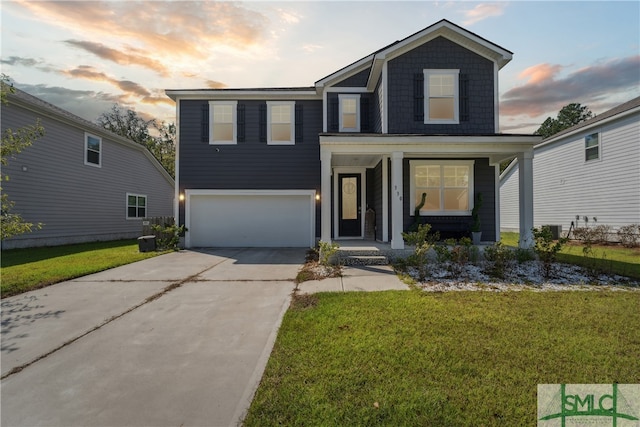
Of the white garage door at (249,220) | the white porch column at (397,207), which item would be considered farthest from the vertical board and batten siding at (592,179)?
the white garage door at (249,220)

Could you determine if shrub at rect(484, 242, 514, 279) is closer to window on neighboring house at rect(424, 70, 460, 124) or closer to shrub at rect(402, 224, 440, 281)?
shrub at rect(402, 224, 440, 281)

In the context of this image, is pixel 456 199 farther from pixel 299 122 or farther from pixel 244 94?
pixel 244 94

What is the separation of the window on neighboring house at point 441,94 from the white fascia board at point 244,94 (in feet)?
13.5

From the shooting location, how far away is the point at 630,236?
37.2ft

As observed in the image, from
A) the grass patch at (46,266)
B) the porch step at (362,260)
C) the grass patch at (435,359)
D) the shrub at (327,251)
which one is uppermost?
the shrub at (327,251)

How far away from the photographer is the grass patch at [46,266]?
5.79 meters

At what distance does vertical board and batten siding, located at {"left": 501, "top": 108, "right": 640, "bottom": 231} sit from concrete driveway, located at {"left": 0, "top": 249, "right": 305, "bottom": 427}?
14.4m

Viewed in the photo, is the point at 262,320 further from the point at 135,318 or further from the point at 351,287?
the point at 351,287

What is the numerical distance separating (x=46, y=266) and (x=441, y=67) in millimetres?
12536

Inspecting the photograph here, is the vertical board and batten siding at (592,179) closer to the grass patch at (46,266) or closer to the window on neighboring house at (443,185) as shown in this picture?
the window on neighboring house at (443,185)

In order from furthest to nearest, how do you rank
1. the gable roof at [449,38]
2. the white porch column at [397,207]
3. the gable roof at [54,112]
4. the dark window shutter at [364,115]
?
the dark window shutter at [364,115] → the gable roof at [54,112] → the gable roof at [449,38] → the white porch column at [397,207]

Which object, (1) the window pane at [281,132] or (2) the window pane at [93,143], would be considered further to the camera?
(2) the window pane at [93,143]

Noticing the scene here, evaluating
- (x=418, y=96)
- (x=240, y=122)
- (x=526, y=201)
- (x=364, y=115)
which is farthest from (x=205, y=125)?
(x=526, y=201)

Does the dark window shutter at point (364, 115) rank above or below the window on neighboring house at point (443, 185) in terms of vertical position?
above
